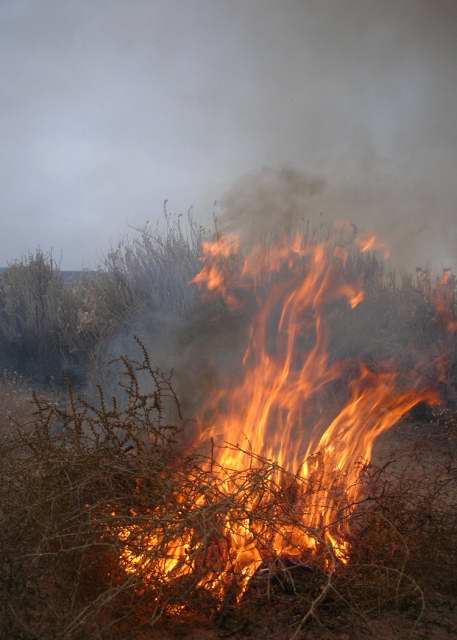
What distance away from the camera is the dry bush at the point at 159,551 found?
2.34 meters

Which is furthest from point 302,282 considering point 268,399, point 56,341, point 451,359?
point 56,341

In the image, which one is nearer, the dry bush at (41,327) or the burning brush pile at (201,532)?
the burning brush pile at (201,532)

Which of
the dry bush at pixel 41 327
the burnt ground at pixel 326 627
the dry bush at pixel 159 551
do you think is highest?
the dry bush at pixel 41 327

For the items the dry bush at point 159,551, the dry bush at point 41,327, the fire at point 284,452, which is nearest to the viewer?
the dry bush at point 159,551

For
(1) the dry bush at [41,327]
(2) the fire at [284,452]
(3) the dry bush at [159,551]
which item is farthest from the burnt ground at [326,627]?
(1) the dry bush at [41,327]

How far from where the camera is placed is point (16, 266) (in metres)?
12.4

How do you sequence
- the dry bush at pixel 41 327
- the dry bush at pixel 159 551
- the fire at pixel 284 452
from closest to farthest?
the dry bush at pixel 159 551
the fire at pixel 284 452
the dry bush at pixel 41 327

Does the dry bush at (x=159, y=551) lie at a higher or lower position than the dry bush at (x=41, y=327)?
lower

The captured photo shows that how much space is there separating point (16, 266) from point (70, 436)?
33.8 ft

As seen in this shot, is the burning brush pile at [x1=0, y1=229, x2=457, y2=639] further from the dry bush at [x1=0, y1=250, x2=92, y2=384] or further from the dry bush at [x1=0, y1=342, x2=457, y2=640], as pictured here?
the dry bush at [x1=0, y1=250, x2=92, y2=384]

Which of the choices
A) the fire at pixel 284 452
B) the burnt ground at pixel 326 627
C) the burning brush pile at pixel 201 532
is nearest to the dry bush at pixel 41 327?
the fire at pixel 284 452

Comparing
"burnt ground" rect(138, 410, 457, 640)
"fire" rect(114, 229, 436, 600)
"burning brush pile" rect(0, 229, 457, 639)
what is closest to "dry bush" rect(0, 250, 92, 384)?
"fire" rect(114, 229, 436, 600)

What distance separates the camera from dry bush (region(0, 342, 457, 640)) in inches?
92.0

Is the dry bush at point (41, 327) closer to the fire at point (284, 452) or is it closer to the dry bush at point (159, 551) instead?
the fire at point (284, 452)
